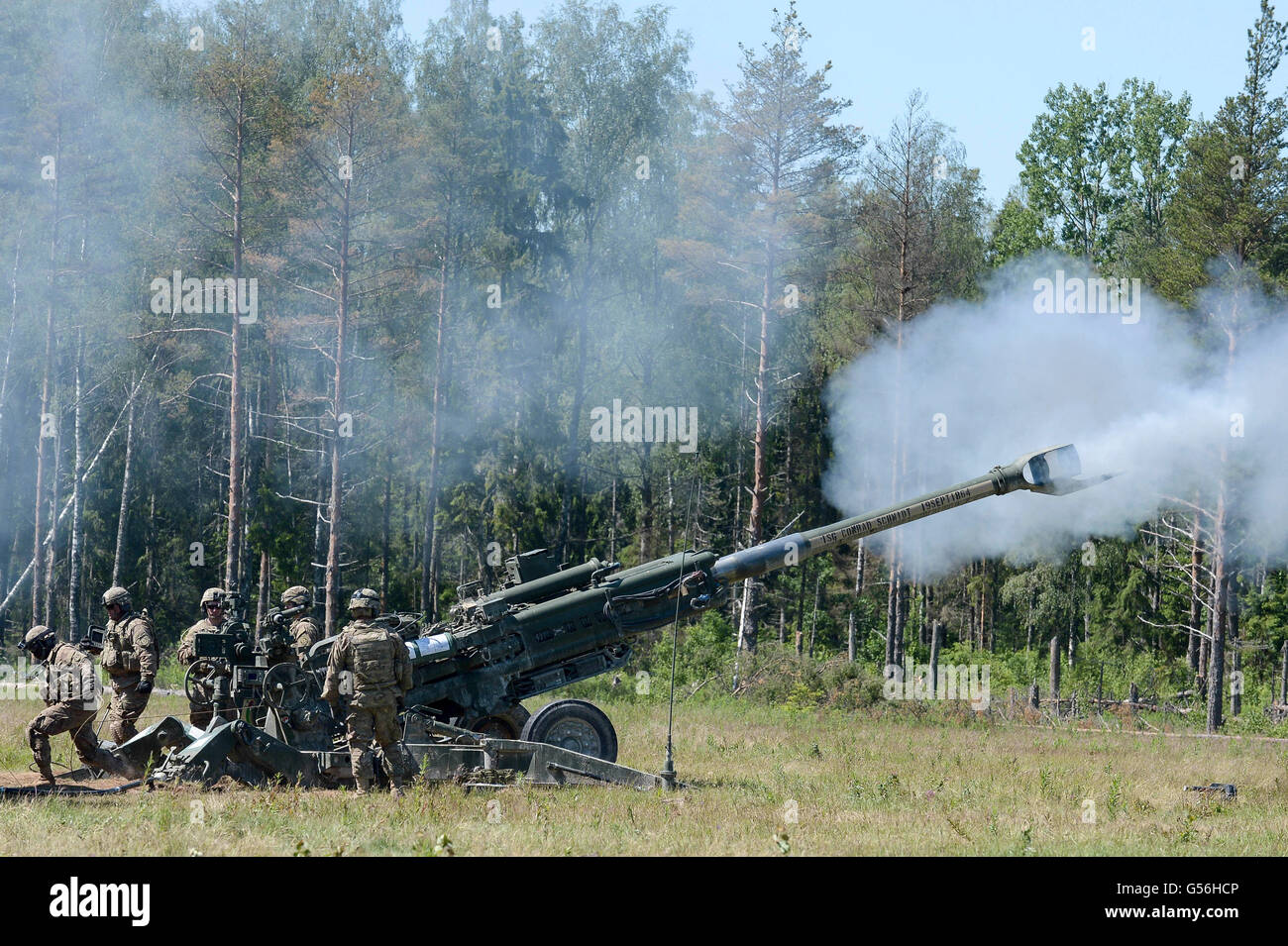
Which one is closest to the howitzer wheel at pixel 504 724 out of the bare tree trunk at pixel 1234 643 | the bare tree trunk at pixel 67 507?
the bare tree trunk at pixel 1234 643

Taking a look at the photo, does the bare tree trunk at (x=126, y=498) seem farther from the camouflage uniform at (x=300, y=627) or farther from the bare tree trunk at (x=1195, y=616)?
the bare tree trunk at (x=1195, y=616)

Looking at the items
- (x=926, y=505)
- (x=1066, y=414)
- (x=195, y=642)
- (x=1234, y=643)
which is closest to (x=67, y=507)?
(x=195, y=642)

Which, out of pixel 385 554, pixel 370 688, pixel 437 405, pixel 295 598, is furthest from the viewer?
pixel 385 554

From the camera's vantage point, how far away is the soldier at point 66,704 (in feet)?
40.5

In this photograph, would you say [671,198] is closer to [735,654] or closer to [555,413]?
[555,413]

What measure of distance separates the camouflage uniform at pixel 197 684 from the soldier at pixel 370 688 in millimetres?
1393

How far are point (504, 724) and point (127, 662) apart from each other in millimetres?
3518

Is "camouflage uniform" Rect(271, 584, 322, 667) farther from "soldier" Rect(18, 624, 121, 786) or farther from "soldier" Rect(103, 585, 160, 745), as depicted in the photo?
"soldier" Rect(18, 624, 121, 786)

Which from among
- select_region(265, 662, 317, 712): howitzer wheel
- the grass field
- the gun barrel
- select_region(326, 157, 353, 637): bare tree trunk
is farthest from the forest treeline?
select_region(265, 662, 317, 712): howitzer wheel

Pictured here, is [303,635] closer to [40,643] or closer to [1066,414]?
[40,643]

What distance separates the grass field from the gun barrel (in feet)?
7.03

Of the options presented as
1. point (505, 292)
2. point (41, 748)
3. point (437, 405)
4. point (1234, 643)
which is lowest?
point (41, 748)

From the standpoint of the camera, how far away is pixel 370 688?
11.7m

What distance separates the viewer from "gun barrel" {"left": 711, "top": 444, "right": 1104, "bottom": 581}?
12.5 metres
